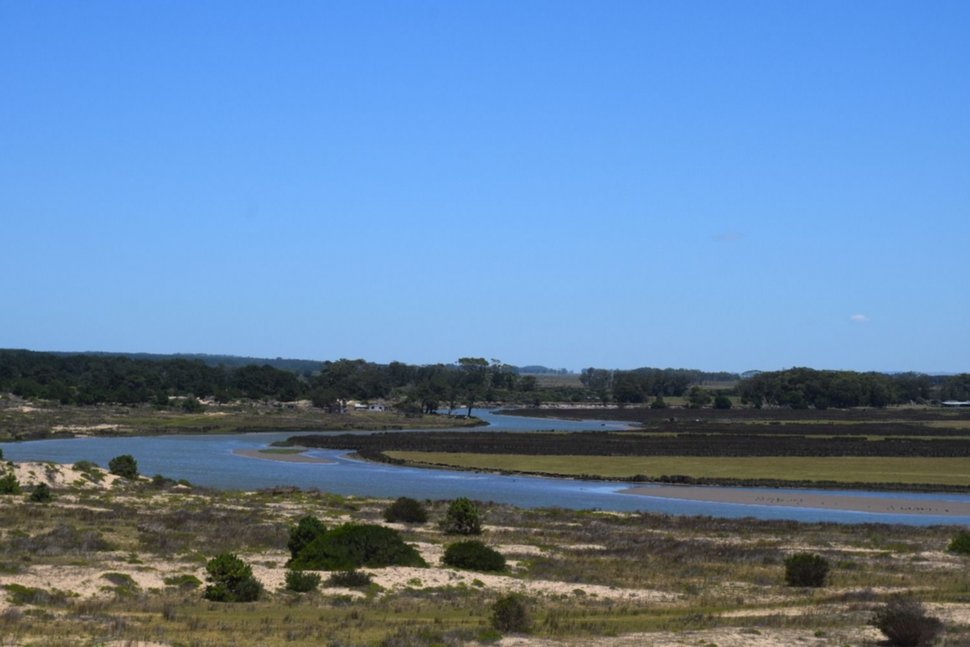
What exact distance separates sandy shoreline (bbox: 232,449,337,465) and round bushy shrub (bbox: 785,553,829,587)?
223ft

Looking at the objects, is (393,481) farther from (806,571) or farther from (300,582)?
(300,582)

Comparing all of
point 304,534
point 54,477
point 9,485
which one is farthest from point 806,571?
point 54,477

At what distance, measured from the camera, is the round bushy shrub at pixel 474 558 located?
33781mm

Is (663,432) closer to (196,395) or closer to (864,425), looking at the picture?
(864,425)

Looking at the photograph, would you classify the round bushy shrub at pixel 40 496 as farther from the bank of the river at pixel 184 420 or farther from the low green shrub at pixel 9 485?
the bank of the river at pixel 184 420

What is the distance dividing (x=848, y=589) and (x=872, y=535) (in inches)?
653

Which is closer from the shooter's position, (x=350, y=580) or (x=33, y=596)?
(x=33, y=596)

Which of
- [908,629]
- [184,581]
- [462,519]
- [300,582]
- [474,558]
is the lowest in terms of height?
[184,581]

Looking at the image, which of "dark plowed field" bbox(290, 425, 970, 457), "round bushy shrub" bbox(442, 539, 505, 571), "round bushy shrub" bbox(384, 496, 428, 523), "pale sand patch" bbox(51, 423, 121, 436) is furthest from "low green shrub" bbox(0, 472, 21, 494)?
"pale sand patch" bbox(51, 423, 121, 436)

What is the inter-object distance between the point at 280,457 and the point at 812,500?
162 feet

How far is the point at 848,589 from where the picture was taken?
32125mm

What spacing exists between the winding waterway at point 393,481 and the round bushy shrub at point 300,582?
3418cm

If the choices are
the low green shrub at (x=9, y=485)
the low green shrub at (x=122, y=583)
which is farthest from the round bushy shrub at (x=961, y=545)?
the low green shrub at (x=9, y=485)

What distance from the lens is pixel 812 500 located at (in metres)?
69.7
